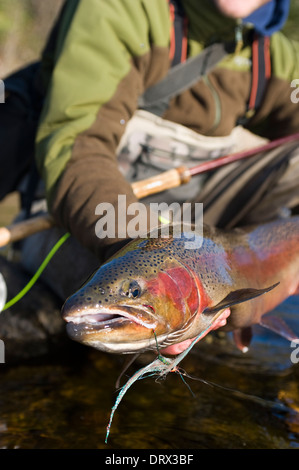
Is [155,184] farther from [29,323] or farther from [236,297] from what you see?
[236,297]

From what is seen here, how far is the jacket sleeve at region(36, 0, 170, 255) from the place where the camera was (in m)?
1.85

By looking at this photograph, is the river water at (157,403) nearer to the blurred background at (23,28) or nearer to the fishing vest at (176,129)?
the fishing vest at (176,129)

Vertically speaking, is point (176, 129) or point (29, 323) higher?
point (176, 129)

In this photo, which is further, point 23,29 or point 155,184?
point 23,29

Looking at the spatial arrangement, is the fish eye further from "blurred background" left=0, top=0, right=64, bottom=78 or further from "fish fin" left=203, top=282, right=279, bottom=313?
"blurred background" left=0, top=0, right=64, bottom=78

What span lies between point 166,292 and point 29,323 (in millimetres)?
1251

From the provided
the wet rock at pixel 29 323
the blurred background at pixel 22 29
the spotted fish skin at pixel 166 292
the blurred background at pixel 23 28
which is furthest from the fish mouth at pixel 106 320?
the blurred background at pixel 23 28

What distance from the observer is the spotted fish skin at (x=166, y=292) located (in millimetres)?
1149

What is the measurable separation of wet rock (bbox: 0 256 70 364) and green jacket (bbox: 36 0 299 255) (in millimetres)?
655

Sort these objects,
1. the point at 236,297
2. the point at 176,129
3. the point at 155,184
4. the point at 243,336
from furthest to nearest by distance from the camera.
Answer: the point at 176,129
the point at 155,184
the point at 243,336
the point at 236,297

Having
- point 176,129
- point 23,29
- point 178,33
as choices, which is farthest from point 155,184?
point 23,29

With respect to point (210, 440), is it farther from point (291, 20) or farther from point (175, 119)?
point (291, 20)

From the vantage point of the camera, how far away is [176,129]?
2527 mm

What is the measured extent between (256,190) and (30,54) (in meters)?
15.8
